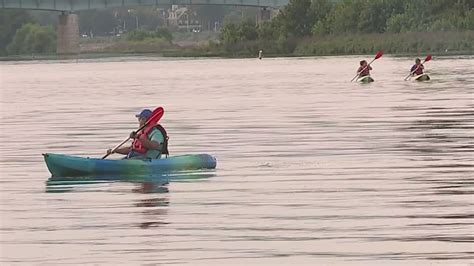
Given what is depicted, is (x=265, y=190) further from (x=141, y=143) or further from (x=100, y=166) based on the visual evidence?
(x=100, y=166)

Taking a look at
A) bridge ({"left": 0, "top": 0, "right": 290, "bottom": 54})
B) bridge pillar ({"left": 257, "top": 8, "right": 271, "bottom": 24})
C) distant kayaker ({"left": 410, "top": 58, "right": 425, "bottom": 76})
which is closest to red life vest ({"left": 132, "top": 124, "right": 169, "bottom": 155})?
distant kayaker ({"left": 410, "top": 58, "right": 425, "bottom": 76})

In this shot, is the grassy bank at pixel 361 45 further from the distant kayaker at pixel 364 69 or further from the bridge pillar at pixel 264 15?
the distant kayaker at pixel 364 69

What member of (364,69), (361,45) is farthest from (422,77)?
(361,45)

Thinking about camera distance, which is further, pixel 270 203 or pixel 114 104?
pixel 114 104

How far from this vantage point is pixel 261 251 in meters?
19.8

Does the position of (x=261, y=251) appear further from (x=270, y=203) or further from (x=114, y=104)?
(x=114, y=104)

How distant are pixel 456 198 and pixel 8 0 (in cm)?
14615

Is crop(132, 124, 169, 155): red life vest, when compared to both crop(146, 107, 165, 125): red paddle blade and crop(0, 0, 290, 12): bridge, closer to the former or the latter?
crop(146, 107, 165, 125): red paddle blade

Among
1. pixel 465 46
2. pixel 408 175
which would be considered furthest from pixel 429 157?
pixel 465 46

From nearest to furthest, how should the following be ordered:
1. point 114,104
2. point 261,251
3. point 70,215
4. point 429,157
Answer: point 261,251 < point 70,215 < point 429,157 < point 114,104

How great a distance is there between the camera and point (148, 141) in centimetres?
2934

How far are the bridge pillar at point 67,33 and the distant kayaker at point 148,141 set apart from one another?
143322mm

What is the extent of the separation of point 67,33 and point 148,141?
14415 cm

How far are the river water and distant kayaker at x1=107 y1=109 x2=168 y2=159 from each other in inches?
28.2
